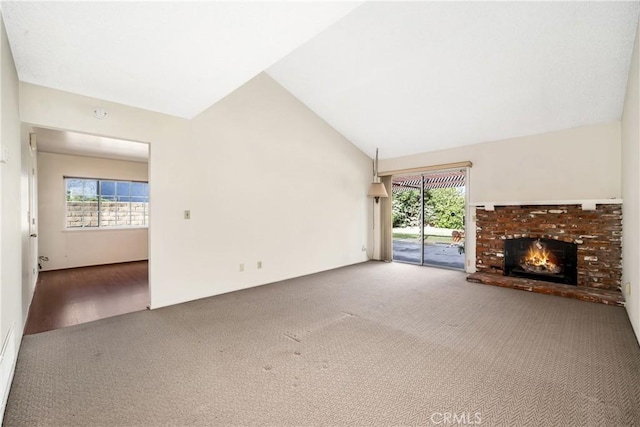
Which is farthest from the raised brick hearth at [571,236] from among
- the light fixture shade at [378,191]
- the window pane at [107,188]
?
the window pane at [107,188]

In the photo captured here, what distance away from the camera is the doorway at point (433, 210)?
597 centimetres

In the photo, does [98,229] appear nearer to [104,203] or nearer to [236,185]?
[104,203]

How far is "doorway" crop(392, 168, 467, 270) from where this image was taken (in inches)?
235

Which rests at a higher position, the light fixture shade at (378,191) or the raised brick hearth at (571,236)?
the light fixture shade at (378,191)

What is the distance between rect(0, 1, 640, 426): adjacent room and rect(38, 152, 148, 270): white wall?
0.04 metres

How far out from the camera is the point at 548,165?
4648mm

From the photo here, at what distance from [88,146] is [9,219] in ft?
12.4

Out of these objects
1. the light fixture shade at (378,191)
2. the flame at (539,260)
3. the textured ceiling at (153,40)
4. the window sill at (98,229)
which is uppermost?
the textured ceiling at (153,40)

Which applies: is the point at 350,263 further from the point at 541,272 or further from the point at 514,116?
the point at 514,116

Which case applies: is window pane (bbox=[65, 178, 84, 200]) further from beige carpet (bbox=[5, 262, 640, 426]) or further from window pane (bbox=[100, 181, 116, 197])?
beige carpet (bbox=[5, 262, 640, 426])

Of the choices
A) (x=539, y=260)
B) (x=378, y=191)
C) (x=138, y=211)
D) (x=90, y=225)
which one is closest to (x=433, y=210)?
(x=378, y=191)

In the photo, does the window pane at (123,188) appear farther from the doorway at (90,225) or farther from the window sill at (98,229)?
the window sill at (98,229)

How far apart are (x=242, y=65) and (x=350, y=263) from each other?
4691 mm

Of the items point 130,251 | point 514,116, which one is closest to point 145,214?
point 130,251
